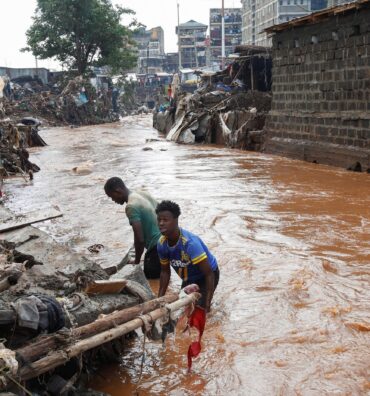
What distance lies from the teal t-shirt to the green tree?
33045mm

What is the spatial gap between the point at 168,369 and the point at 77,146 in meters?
19.0

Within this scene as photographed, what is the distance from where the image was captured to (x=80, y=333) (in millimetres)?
3064

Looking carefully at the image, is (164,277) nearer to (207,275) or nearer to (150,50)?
(207,275)

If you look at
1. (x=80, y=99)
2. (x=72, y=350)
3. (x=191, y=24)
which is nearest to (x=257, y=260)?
(x=72, y=350)

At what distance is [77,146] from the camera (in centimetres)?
2228

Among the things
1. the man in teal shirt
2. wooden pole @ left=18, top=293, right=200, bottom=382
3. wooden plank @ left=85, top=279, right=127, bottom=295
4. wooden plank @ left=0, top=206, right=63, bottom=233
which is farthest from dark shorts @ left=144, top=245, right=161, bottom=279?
wooden pole @ left=18, top=293, right=200, bottom=382

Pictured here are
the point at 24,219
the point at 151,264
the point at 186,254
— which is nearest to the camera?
the point at 186,254

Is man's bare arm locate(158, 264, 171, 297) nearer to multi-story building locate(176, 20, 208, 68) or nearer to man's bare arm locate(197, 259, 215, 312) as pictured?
man's bare arm locate(197, 259, 215, 312)

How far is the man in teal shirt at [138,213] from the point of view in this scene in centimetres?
530

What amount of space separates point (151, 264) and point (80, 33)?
34.1 meters

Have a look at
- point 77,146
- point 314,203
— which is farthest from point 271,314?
point 77,146

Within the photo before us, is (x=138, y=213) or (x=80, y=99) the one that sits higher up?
(x=80, y=99)

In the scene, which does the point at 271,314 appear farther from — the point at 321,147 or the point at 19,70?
the point at 19,70

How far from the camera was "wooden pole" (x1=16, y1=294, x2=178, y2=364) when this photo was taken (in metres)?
2.84
